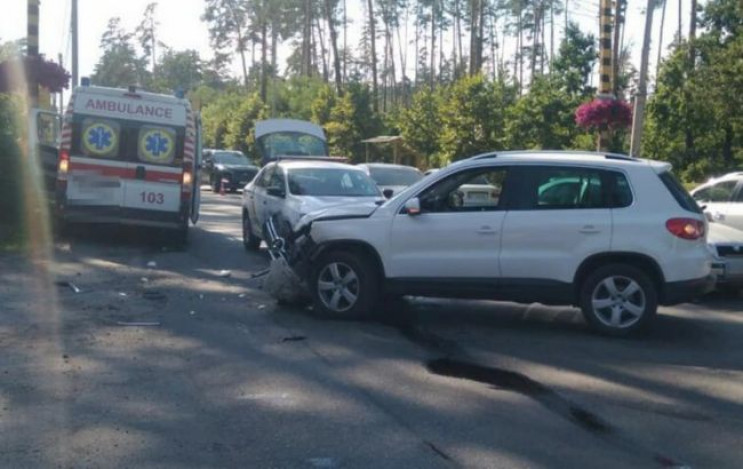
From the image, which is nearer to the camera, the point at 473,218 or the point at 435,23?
the point at 473,218

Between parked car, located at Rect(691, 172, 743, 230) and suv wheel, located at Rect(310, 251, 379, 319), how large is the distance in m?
6.27

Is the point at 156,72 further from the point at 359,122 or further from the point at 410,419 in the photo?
the point at 410,419

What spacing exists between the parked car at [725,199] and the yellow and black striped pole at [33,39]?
15.0m

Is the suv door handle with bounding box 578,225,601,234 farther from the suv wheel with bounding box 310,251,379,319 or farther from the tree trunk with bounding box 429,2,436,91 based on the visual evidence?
the tree trunk with bounding box 429,2,436,91

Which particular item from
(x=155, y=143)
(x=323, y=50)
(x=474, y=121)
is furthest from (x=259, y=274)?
(x=323, y=50)

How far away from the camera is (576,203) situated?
10789 mm

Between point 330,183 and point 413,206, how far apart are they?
18.3 ft

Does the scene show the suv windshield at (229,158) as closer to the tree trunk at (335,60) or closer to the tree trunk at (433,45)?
the tree trunk at (335,60)

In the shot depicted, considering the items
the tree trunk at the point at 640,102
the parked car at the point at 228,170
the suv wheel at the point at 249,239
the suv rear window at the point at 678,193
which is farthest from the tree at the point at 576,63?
the suv rear window at the point at 678,193

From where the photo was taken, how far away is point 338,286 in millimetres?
11297

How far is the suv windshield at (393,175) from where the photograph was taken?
77.0ft

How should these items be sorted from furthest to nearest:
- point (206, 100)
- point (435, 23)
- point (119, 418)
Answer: point (206, 100), point (435, 23), point (119, 418)

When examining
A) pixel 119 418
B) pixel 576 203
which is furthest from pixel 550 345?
pixel 119 418

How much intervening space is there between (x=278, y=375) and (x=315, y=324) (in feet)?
7.99
